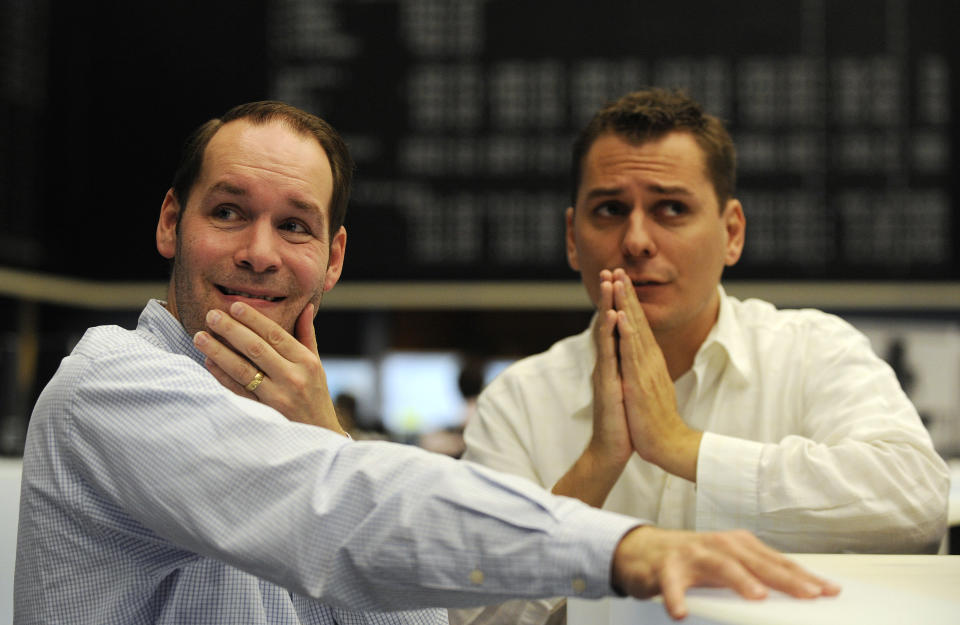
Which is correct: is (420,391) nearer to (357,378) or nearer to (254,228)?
(357,378)

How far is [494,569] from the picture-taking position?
73 centimetres

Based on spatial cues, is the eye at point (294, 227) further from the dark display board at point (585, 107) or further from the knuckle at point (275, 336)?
the dark display board at point (585, 107)

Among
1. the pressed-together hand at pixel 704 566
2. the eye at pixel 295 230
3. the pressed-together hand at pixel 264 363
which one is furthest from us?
the eye at pixel 295 230

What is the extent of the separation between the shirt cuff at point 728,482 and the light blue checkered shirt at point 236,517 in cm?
55

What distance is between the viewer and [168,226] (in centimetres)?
128

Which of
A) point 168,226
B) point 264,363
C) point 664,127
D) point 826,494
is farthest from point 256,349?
point 664,127

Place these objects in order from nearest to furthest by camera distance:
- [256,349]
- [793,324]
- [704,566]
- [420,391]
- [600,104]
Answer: [704,566] < [256,349] < [793,324] < [600,104] < [420,391]

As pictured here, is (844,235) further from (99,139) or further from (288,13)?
(99,139)

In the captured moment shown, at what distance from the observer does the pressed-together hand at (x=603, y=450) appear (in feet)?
4.44

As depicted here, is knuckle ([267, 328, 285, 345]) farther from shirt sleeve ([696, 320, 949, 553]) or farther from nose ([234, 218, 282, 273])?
shirt sleeve ([696, 320, 949, 553])

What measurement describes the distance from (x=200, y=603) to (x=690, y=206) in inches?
37.4

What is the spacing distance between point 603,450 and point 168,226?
63cm

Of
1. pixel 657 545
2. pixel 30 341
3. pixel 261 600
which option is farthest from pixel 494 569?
pixel 30 341

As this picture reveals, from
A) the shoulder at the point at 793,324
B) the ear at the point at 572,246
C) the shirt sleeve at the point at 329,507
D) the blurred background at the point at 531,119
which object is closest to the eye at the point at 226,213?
the shirt sleeve at the point at 329,507
